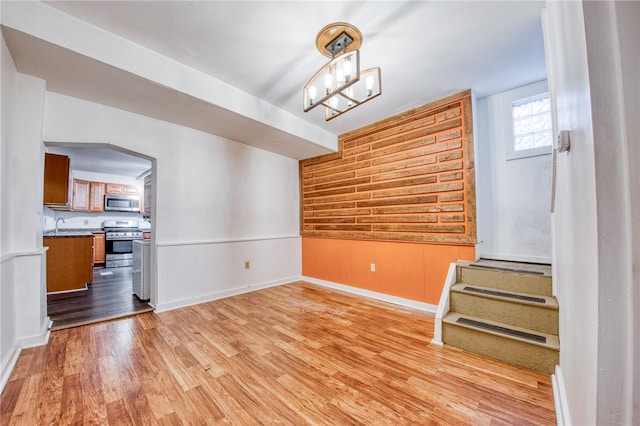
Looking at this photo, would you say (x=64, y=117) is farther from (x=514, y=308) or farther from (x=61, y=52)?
(x=514, y=308)

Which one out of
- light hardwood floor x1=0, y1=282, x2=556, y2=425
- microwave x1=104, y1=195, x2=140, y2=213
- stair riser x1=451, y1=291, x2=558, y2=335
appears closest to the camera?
light hardwood floor x1=0, y1=282, x2=556, y2=425

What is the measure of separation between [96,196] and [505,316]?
8328 mm

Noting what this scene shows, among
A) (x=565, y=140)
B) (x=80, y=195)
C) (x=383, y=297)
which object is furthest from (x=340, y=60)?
(x=80, y=195)

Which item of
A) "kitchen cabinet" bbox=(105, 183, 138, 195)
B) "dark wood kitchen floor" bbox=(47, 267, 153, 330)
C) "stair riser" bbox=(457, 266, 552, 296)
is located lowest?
"dark wood kitchen floor" bbox=(47, 267, 153, 330)

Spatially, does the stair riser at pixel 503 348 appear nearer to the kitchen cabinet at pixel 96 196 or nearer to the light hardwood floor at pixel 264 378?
the light hardwood floor at pixel 264 378

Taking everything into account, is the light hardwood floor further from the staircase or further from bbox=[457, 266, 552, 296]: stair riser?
bbox=[457, 266, 552, 296]: stair riser

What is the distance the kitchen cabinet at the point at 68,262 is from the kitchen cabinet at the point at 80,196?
2641 millimetres

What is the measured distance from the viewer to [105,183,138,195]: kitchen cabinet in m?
6.43

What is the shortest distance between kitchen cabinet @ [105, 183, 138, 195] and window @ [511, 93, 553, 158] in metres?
8.35

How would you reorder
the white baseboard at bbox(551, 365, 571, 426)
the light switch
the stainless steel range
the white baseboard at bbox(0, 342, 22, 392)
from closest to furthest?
the light switch < the white baseboard at bbox(551, 365, 571, 426) < the white baseboard at bbox(0, 342, 22, 392) < the stainless steel range

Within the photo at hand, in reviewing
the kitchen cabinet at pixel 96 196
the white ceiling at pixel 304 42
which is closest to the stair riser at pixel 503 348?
the white ceiling at pixel 304 42

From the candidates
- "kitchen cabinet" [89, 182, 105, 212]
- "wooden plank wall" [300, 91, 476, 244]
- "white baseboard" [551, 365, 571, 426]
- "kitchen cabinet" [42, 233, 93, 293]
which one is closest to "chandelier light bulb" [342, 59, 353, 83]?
"wooden plank wall" [300, 91, 476, 244]

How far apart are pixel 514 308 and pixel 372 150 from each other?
2485 mm

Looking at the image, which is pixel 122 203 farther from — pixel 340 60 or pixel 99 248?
pixel 340 60
